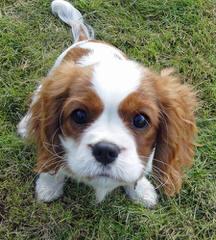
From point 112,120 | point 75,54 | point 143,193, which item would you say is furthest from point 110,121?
point 143,193

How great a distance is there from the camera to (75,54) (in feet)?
10.8

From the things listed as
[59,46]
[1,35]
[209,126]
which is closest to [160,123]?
[209,126]

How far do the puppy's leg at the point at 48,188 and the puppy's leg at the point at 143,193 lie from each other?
0.64 m

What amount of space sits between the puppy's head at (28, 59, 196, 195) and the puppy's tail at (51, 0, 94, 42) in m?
1.40

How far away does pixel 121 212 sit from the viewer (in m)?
3.42

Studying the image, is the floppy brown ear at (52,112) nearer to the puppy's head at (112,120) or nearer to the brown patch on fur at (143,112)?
the puppy's head at (112,120)

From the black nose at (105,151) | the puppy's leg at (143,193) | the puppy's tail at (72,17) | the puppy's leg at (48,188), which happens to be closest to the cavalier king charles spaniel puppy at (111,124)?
the black nose at (105,151)

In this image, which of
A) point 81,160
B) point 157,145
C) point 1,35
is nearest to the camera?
point 81,160

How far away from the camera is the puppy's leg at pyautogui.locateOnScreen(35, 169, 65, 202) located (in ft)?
11.1

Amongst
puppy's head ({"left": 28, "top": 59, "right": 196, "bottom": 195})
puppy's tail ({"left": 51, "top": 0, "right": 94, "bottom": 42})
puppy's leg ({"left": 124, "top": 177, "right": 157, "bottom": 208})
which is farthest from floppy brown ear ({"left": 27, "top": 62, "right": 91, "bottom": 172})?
puppy's tail ({"left": 51, "top": 0, "right": 94, "bottom": 42})

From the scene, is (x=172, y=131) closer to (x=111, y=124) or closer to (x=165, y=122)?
(x=165, y=122)

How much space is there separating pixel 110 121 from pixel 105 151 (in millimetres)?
230

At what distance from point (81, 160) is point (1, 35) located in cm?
251

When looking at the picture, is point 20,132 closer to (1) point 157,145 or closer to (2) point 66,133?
(2) point 66,133
